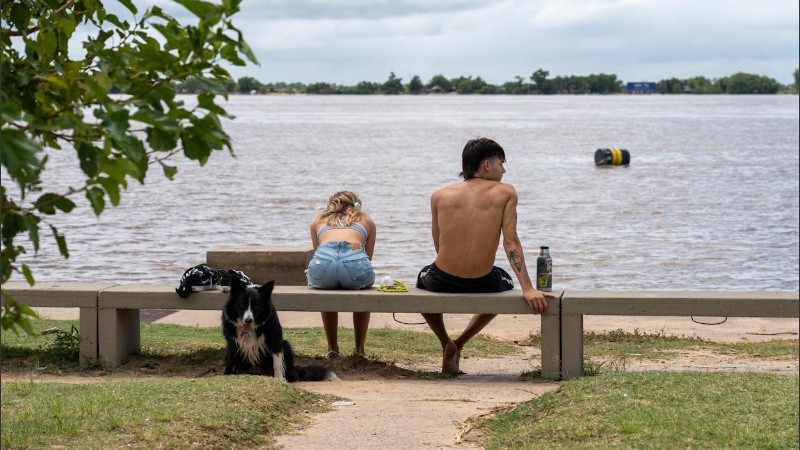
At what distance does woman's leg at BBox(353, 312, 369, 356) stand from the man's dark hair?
152 cm

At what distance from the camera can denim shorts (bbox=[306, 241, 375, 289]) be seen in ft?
31.1

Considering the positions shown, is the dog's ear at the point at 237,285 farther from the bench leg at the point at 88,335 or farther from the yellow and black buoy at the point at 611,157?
the yellow and black buoy at the point at 611,157

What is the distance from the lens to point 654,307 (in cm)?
895

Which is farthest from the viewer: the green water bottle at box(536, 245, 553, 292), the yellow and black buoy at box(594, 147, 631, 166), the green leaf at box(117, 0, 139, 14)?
the yellow and black buoy at box(594, 147, 631, 166)

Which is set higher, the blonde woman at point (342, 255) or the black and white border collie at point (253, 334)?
the blonde woman at point (342, 255)

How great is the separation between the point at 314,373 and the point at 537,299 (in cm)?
174

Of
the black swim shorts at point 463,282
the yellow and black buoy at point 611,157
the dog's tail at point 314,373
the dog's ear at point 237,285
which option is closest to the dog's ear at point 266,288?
the dog's ear at point 237,285

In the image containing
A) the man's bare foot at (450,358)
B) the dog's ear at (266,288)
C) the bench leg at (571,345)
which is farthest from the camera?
the man's bare foot at (450,358)

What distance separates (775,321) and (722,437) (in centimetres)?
812

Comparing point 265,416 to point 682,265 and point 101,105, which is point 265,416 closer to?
point 101,105

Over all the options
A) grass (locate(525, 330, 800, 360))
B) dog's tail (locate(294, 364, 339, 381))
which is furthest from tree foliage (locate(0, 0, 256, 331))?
grass (locate(525, 330, 800, 360))

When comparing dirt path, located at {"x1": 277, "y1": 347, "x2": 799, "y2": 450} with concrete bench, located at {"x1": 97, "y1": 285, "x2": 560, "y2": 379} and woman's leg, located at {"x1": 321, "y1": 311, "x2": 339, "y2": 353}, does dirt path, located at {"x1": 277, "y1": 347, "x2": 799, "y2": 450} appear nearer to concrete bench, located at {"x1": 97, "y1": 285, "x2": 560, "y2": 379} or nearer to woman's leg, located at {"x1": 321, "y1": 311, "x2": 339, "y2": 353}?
concrete bench, located at {"x1": 97, "y1": 285, "x2": 560, "y2": 379}

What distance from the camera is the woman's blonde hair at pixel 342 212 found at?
10.0 metres

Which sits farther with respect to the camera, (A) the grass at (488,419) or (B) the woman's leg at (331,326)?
(B) the woman's leg at (331,326)
